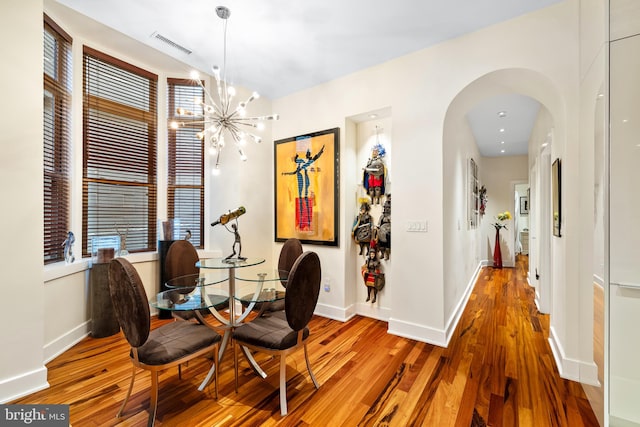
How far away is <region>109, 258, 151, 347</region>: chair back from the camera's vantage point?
156 cm


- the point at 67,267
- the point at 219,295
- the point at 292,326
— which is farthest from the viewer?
the point at 67,267

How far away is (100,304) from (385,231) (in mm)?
3197

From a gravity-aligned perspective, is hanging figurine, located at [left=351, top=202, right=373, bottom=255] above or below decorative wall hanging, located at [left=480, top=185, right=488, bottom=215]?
below

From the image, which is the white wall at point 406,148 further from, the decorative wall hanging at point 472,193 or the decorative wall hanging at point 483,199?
the decorative wall hanging at point 483,199

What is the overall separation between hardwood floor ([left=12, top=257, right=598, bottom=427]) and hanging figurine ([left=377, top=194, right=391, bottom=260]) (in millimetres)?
946

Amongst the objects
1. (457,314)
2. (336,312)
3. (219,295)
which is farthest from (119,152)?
(457,314)

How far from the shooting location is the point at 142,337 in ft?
5.30

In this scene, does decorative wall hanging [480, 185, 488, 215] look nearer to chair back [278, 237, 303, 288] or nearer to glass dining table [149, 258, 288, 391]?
chair back [278, 237, 303, 288]

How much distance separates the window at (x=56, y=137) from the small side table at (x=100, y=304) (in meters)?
0.34

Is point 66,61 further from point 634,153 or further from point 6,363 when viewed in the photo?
point 634,153

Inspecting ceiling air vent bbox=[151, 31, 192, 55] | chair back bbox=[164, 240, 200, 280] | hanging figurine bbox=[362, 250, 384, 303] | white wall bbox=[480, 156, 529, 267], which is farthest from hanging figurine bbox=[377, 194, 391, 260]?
white wall bbox=[480, 156, 529, 267]

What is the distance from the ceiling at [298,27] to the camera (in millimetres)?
2268

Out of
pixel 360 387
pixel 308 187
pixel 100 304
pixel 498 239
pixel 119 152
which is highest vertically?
pixel 119 152

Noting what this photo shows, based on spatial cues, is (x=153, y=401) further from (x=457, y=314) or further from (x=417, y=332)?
(x=457, y=314)
